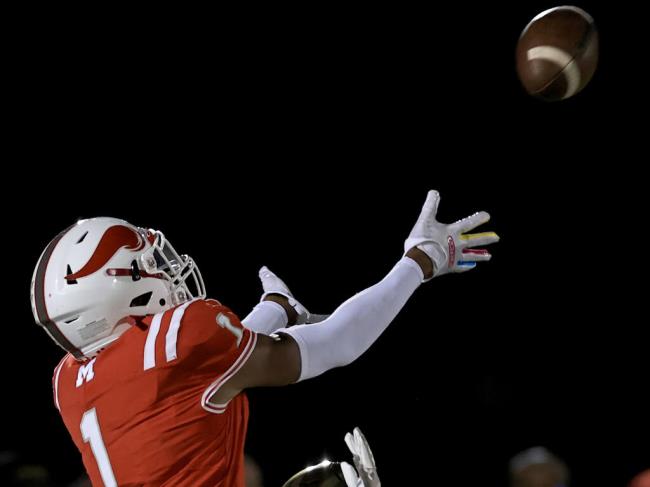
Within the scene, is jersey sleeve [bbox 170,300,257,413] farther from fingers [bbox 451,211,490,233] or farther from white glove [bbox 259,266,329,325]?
white glove [bbox 259,266,329,325]

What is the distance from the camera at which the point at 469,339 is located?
614cm

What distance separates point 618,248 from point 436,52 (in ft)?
6.61

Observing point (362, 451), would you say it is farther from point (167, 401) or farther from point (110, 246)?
point (110, 246)

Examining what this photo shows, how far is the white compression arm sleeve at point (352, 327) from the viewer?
81.6 inches

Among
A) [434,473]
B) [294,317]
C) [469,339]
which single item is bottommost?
[434,473]

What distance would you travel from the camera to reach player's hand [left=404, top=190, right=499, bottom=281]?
2.38 metres

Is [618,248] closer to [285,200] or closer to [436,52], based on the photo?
[436,52]

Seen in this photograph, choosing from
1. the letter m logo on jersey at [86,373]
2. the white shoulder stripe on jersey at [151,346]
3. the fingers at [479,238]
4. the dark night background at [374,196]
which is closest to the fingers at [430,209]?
the fingers at [479,238]

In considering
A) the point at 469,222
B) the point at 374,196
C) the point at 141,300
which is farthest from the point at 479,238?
the point at 374,196

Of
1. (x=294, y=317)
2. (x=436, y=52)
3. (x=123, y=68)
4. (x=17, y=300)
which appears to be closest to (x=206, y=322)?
(x=294, y=317)

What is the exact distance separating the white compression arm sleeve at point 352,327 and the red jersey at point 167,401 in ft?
0.50

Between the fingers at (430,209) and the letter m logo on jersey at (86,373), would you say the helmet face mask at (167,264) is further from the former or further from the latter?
the fingers at (430,209)

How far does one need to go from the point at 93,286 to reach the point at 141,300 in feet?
0.46

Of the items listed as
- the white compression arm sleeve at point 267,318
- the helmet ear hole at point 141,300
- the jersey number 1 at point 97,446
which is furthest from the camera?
the white compression arm sleeve at point 267,318
